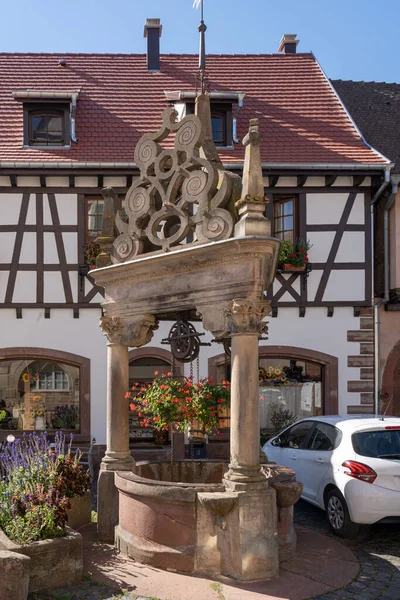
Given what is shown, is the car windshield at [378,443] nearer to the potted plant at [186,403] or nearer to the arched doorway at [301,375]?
the potted plant at [186,403]

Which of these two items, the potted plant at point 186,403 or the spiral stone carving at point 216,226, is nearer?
the spiral stone carving at point 216,226

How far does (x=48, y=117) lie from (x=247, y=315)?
32.8 feet

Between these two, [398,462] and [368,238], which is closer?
[398,462]

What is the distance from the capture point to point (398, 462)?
6.94m

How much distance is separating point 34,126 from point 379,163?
7.17 meters

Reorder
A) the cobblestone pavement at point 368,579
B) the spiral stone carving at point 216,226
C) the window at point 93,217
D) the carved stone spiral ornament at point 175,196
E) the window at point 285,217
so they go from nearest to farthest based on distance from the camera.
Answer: the cobblestone pavement at point 368,579 < the spiral stone carving at point 216,226 < the carved stone spiral ornament at point 175,196 < the window at point 93,217 < the window at point 285,217

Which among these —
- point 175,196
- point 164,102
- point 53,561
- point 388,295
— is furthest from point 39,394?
point 53,561

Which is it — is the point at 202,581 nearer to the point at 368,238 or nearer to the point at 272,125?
the point at 368,238

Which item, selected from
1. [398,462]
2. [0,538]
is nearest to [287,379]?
[398,462]

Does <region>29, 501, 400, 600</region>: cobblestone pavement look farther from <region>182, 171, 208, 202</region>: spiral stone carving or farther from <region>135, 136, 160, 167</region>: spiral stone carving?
<region>135, 136, 160, 167</region>: spiral stone carving

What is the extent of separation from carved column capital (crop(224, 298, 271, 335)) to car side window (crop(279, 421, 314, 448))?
318 centimetres

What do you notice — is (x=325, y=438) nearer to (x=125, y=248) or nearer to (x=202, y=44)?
(x=125, y=248)

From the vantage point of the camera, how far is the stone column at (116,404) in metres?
6.97

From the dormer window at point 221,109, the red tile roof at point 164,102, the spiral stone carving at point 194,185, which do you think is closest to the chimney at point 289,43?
the red tile roof at point 164,102
